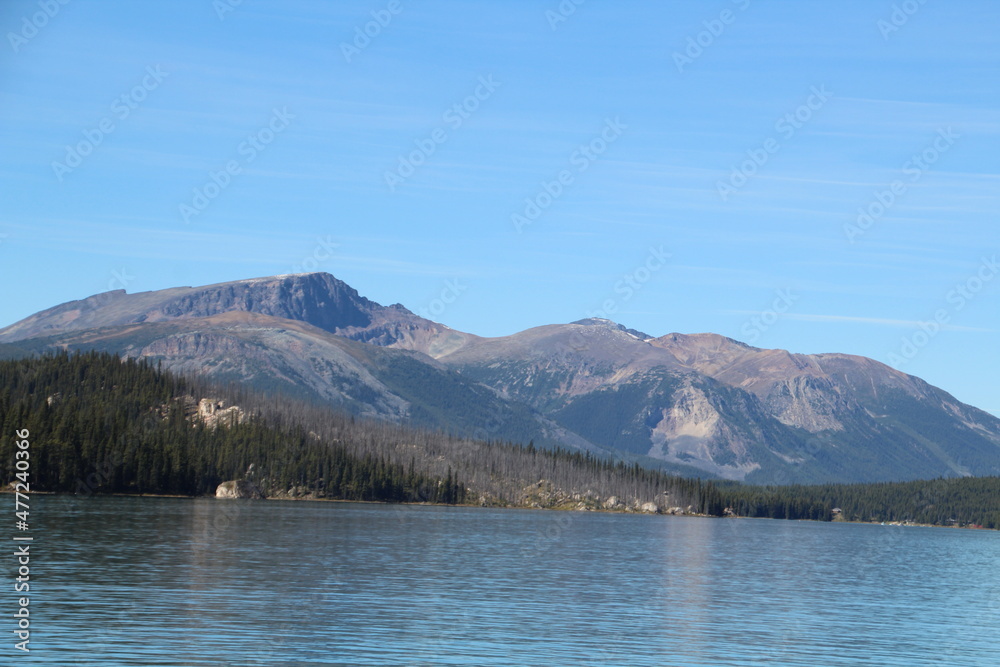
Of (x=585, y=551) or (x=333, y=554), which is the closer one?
(x=333, y=554)

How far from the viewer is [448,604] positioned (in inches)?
3081

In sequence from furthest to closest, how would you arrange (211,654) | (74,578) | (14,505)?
(14,505), (74,578), (211,654)

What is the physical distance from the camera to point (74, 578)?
78.8 m

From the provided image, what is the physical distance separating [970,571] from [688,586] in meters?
75.5

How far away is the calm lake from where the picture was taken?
192 feet

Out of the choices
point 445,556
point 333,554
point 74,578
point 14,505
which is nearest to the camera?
point 74,578

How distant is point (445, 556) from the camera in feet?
396

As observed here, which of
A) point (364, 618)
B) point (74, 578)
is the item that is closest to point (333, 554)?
point (74, 578)

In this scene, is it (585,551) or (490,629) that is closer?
(490,629)

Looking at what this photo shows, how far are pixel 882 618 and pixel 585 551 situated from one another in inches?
2462

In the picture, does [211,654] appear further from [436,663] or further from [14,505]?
[14,505]

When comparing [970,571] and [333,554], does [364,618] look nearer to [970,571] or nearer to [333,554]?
[333,554]

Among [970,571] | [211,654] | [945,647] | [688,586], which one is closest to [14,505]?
[688,586]

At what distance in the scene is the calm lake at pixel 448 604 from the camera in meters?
58.5
